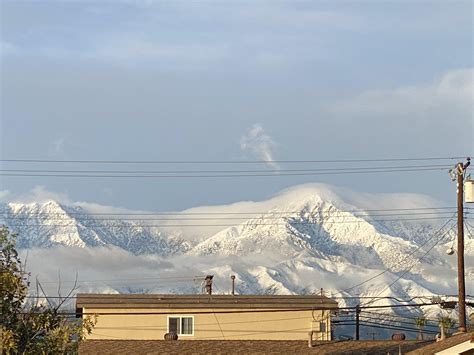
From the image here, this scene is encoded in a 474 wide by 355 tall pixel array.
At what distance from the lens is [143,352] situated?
63500 mm

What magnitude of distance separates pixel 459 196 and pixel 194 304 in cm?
1609

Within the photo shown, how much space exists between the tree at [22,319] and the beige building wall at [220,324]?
31895mm

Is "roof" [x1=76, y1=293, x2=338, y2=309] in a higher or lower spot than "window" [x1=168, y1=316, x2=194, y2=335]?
higher

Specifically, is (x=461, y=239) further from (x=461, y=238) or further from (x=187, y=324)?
(x=187, y=324)

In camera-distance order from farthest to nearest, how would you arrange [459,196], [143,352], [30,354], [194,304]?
[194,304], [459,196], [143,352], [30,354]

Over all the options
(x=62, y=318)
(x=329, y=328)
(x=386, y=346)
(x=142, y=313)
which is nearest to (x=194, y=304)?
(x=142, y=313)

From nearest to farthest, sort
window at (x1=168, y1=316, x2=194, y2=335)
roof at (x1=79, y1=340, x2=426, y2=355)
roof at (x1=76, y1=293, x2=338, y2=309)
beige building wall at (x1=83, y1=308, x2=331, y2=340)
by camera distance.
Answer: roof at (x1=79, y1=340, x2=426, y2=355)
beige building wall at (x1=83, y1=308, x2=331, y2=340)
roof at (x1=76, y1=293, x2=338, y2=309)
window at (x1=168, y1=316, x2=194, y2=335)

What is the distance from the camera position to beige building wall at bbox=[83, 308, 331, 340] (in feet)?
240

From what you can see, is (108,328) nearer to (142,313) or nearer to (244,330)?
(142,313)

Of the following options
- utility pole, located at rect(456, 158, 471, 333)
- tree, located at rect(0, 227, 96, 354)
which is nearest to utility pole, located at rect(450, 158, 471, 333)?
utility pole, located at rect(456, 158, 471, 333)

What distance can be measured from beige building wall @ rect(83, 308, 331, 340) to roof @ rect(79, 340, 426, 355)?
21.4 feet

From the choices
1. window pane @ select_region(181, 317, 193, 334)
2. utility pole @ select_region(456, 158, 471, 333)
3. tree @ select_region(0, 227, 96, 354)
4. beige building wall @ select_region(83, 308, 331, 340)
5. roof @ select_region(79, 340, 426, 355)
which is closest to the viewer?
tree @ select_region(0, 227, 96, 354)

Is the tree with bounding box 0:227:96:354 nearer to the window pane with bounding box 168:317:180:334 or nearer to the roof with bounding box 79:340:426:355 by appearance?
the roof with bounding box 79:340:426:355

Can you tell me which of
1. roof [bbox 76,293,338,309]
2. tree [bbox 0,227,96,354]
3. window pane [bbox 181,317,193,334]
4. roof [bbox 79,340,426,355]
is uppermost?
roof [bbox 76,293,338,309]
